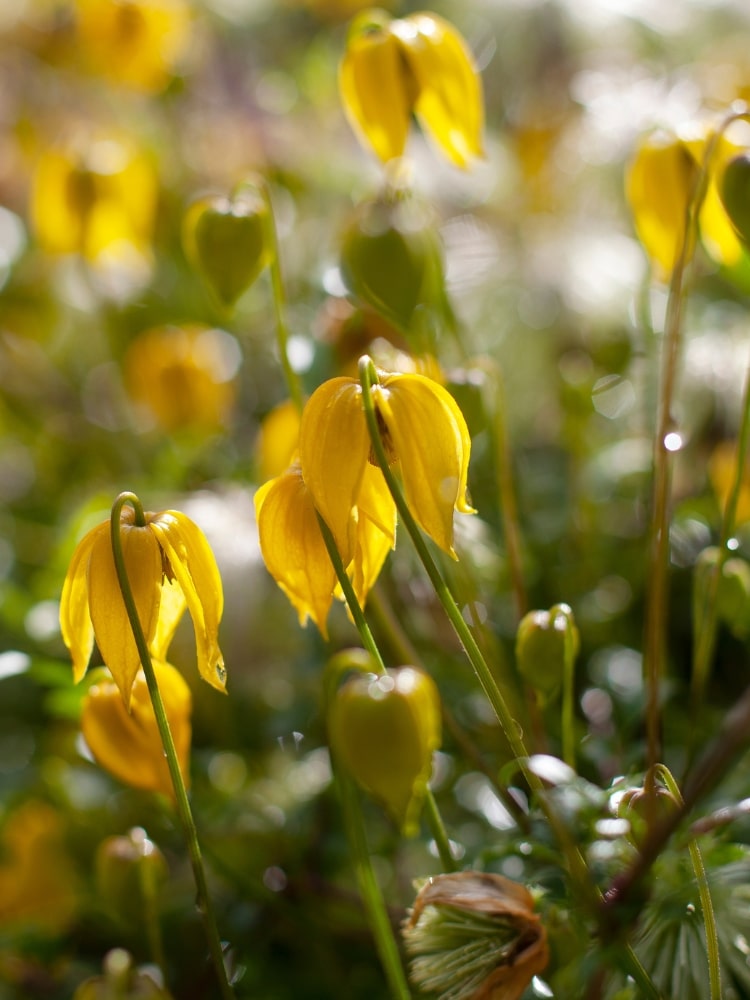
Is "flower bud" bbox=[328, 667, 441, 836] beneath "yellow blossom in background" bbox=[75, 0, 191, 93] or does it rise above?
beneath

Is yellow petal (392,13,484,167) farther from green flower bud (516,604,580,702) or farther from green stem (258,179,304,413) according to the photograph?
green flower bud (516,604,580,702)

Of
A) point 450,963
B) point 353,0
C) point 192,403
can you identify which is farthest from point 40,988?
point 353,0

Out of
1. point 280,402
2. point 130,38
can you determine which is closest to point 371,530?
point 280,402

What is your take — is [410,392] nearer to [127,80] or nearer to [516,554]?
[516,554]

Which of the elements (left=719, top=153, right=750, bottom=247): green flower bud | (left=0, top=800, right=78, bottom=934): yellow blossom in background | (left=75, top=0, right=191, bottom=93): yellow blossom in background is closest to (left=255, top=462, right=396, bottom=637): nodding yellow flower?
(left=719, top=153, right=750, bottom=247): green flower bud

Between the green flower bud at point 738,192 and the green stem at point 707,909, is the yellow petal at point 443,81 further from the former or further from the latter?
the green stem at point 707,909
